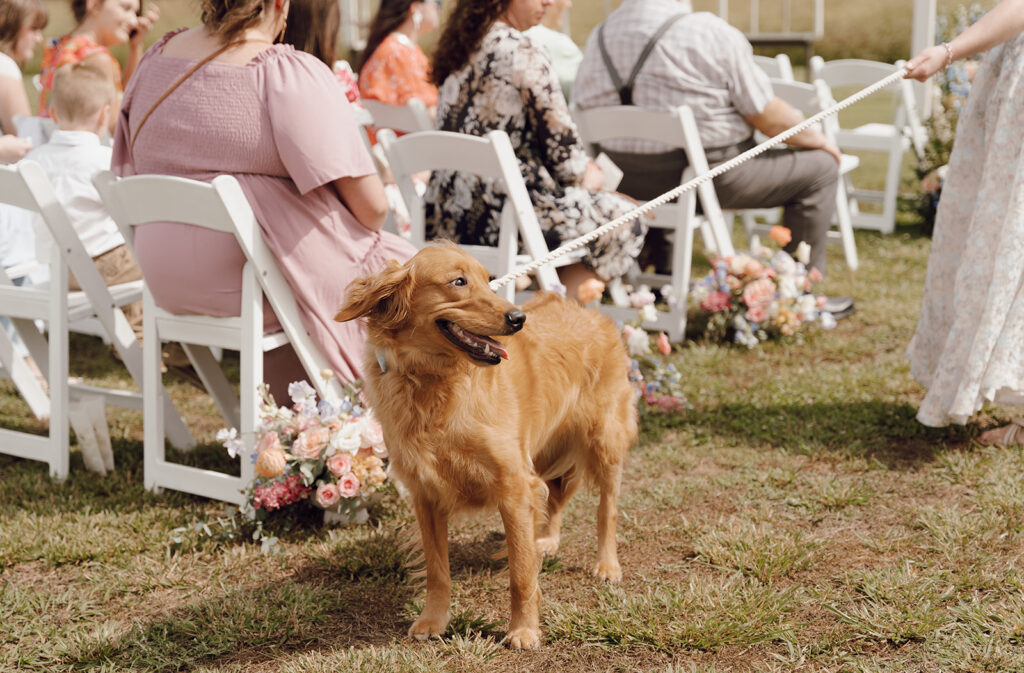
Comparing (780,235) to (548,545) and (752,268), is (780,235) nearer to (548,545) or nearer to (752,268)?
(752,268)

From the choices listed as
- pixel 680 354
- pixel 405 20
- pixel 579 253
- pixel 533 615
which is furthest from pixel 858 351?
pixel 405 20

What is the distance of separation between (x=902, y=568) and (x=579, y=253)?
235 centimetres

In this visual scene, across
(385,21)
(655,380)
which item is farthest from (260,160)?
(385,21)

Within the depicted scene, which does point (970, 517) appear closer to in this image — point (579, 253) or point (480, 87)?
point (579, 253)

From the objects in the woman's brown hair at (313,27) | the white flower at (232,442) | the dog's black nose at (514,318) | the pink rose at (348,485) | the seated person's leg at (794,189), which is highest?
the woman's brown hair at (313,27)

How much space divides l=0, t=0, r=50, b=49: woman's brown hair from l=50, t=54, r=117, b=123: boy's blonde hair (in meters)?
0.97

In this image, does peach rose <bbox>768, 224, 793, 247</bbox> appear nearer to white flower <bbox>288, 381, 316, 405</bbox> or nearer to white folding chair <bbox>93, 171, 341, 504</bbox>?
white folding chair <bbox>93, 171, 341, 504</bbox>

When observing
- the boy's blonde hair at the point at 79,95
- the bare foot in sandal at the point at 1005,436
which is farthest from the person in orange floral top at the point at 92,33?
the bare foot in sandal at the point at 1005,436

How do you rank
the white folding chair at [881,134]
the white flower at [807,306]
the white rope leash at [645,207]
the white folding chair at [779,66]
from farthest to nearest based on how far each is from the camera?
1. the white folding chair at [779,66]
2. the white folding chair at [881,134]
3. the white flower at [807,306]
4. the white rope leash at [645,207]

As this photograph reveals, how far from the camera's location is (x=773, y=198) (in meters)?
5.86

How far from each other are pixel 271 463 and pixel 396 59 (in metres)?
3.89

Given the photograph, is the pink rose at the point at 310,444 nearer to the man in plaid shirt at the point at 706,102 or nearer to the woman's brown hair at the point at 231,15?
→ the woman's brown hair at the point at 231,15

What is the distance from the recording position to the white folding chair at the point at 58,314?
3807 mm

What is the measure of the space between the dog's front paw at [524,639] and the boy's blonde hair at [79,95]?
3236 millimetres
